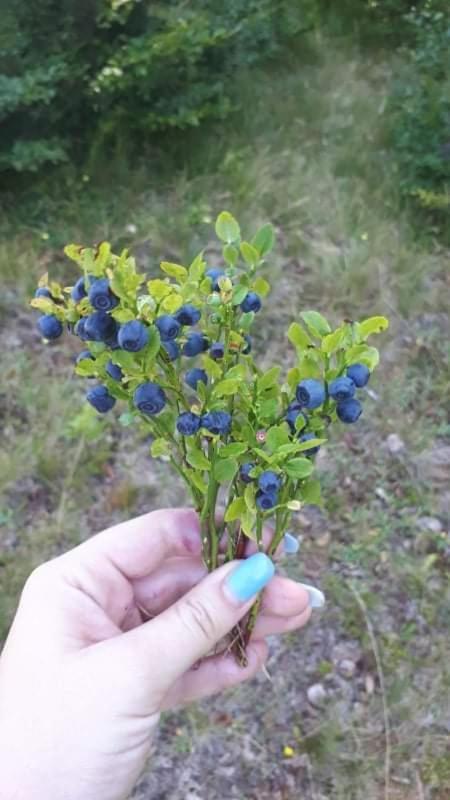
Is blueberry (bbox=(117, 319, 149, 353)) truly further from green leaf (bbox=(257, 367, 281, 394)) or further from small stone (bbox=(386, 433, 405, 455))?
small stone (bbox=(386, 433, 405, 455))

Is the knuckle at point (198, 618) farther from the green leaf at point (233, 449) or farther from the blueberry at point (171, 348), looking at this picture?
the blueberry at point (171, 348)

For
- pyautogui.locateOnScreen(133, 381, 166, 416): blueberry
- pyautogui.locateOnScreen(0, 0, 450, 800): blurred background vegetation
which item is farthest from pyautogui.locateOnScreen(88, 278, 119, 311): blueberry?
pyautogui.locateOnScreen(0, 0, 450, 800): blurred background vegetation

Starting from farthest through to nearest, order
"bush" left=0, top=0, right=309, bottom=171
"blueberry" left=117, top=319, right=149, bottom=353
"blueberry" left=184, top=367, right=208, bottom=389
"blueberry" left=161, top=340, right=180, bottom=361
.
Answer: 1. "bush" left=0, top=0, right=309, bottom=171
2. "blueberry" left=184, top=367, right=208, bottom=389
3. "blueberry" left=161, top=340, right=180, bottom=361
4. "blueberry" left=117, top=319, right=149, bottom=353

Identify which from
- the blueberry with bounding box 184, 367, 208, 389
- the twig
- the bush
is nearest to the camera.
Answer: the blueberry with bounding box 184, 367, 208, 389

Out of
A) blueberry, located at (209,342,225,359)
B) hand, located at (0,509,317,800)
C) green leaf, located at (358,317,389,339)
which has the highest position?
green leaf, located at (358,317,389,339)

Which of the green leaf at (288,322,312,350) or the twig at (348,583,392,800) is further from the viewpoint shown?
the twig at (348,583,392,800)

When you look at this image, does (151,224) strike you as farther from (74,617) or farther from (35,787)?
(35,787)
